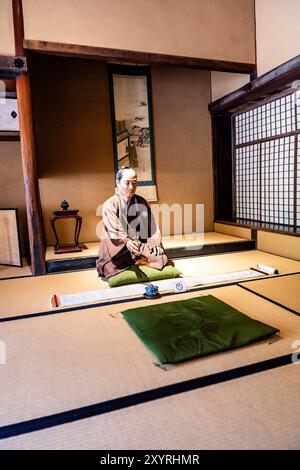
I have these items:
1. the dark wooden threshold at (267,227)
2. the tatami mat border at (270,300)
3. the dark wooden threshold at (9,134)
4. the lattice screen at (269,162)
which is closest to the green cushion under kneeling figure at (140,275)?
the tatami mat border at (270,300)

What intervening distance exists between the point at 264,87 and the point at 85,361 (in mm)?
3836

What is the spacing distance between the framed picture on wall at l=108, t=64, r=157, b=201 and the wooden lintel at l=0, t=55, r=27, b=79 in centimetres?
166

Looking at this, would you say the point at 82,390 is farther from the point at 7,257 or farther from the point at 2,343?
the point at 7,257

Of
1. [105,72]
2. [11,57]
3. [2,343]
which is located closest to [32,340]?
[2,343]

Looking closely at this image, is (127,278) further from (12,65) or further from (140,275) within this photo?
(12,65)

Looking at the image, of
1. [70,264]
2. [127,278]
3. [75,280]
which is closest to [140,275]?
[127,278]

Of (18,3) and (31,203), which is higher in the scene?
(18,3)

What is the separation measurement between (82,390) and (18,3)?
12.0ft

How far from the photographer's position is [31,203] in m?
3.55

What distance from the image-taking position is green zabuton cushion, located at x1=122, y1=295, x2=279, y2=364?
1768 mm

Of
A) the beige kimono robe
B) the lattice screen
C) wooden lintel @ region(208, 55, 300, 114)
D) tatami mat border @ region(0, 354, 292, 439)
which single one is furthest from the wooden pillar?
the lattice screen

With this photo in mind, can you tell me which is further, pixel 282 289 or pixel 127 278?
pixel 127 278

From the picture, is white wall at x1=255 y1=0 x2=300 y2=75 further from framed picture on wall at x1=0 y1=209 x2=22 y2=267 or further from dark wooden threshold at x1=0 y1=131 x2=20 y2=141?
framed picture on wall at x1=0 y1=209 x2=22 y2=267

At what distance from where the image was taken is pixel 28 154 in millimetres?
3490
